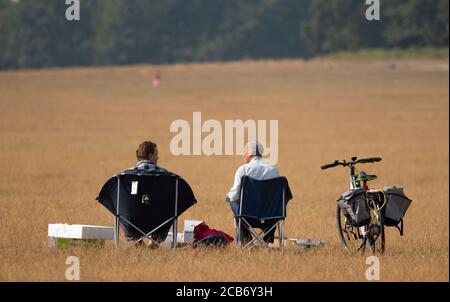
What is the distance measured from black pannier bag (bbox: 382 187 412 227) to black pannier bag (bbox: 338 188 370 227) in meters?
0.23

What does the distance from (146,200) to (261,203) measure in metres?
0.98

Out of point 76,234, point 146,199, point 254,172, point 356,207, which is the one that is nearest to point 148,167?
point 146,199

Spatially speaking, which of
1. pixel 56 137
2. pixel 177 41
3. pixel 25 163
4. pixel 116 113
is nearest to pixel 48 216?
pixel 25 163

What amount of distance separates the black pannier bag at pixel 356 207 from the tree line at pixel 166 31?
83.0 m

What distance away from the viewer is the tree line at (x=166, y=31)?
102m

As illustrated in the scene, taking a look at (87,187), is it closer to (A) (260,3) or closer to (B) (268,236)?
(B) (268,236)

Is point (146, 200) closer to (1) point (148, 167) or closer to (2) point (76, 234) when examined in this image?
(1) point (148, 167)

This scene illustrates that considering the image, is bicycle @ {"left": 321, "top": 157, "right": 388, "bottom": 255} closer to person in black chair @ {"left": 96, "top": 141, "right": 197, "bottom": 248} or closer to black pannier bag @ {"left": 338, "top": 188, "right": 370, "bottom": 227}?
black pannier bag @ {"left": 338, "top": 188, "right": 370, "bottom": 227}

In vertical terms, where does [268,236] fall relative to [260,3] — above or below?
below

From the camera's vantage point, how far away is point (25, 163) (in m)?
25.1

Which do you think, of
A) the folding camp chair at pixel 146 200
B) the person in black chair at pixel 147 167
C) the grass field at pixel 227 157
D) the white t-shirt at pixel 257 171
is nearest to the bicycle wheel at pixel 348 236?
the grass field at pixel 227 157

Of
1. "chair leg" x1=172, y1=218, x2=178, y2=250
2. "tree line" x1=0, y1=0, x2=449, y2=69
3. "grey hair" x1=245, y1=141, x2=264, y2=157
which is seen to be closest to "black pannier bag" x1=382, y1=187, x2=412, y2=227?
"grey hair" x1=245, y1=141, x2=264, y2=157

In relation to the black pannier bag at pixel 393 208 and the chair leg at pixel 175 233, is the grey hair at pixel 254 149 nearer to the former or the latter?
the chair leg at pixel 175 233
